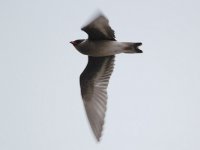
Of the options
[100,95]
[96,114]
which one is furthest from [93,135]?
[100,95]

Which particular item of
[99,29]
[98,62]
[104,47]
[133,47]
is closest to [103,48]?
[104,47]

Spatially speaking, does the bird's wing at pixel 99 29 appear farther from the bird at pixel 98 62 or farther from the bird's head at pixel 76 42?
the bird's head at pixel 76 42

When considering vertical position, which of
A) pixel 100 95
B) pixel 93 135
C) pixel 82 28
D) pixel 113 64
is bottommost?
pixel 93 135

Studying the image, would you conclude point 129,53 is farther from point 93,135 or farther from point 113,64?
point 93,135

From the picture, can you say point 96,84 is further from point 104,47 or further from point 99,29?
point 99,29

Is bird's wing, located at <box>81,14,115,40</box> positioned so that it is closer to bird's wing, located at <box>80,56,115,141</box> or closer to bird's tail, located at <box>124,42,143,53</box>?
bird's tail, located at <box>124,42,143,53</box>
